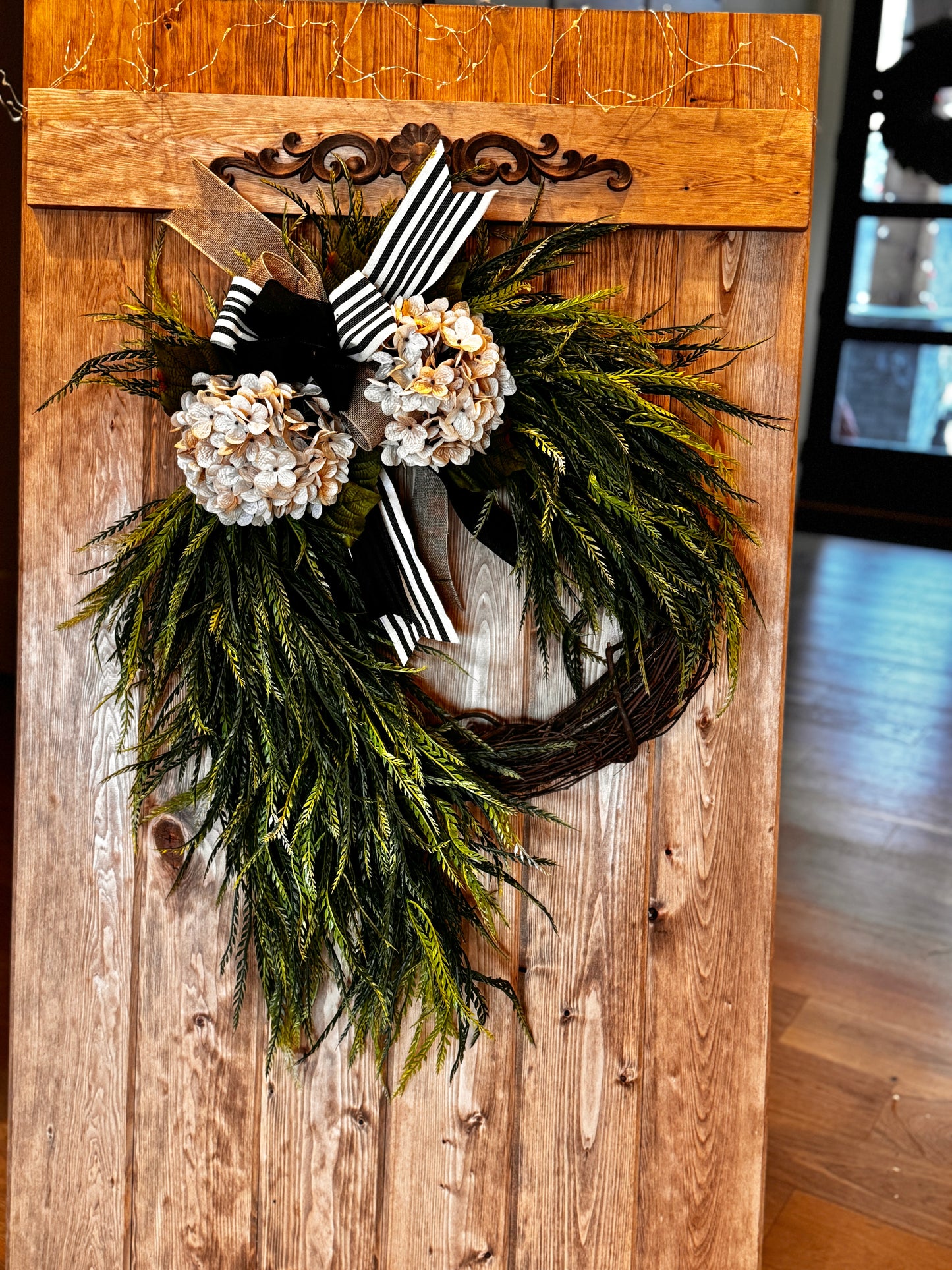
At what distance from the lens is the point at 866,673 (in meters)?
3.92

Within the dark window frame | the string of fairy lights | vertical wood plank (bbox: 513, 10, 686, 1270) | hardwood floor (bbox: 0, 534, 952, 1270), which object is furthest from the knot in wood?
the dark window frame

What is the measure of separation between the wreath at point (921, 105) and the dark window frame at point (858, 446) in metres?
0.11

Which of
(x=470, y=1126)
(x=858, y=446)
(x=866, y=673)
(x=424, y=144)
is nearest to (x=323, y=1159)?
(x=470, y=1126)

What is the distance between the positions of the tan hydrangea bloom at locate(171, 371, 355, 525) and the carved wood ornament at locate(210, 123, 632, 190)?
0.21 m

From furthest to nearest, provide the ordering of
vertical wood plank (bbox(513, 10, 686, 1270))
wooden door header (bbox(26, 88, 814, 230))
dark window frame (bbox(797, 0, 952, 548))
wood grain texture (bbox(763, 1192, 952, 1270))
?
1. dark window frame (bbox(797, 0, 952, 548))
2. wood grain texture (bbox(763, 1192, 952, 1270))
3. vertical wood plank (bbox(513, 10, 686, 1270))
4. wooden door header (bbox(26, 88, 814, 230))

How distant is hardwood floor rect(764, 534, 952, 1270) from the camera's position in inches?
66.4

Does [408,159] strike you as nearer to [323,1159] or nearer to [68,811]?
[68,811]

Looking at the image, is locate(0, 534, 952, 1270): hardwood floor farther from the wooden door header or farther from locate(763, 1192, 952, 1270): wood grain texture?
the wooden door header

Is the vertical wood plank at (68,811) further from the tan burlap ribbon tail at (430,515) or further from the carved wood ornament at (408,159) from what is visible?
the tan burlap ribbon tail at (430,515)

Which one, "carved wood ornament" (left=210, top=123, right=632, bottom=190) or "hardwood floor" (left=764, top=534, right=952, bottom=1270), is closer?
"carved wood ornament" (left=210, top=123, right=632, bottom=190)

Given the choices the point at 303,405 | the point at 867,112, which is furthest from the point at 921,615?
the point at 303,405

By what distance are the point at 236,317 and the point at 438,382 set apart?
0.19 metres

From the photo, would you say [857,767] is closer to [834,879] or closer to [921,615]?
[834,879]

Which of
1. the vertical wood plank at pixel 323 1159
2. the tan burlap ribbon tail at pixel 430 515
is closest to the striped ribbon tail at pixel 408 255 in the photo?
the tan burlap ribbon tail at pixel 430 515
